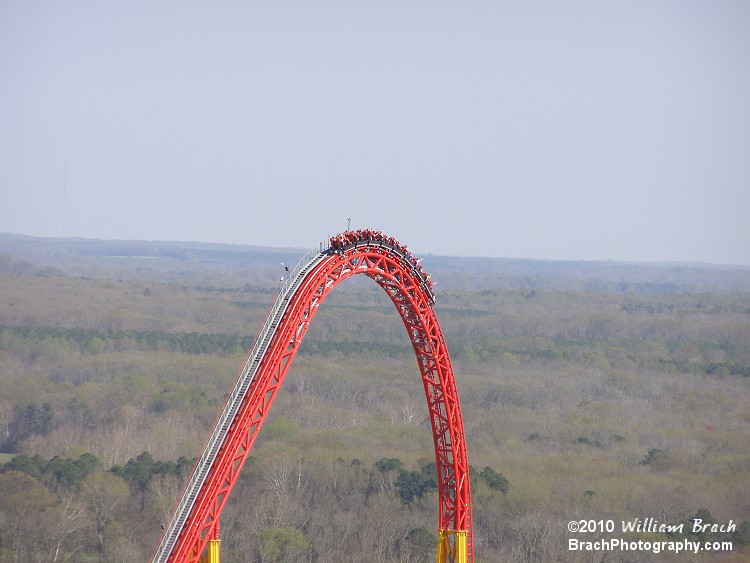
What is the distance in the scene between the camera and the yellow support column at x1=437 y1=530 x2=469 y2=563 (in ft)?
130

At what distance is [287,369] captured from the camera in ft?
112

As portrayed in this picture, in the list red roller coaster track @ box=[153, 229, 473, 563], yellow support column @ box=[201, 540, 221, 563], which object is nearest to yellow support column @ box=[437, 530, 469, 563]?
red roller coaster track @ box=[153, 229, 473, 563]

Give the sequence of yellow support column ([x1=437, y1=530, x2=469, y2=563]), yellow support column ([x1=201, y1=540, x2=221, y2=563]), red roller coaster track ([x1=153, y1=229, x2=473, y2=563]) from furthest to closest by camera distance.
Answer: yellow support column ([x1=437, y1=530, x2=469, y2=563]) < yellow support column ([x1=201, y1=540, x2=221, y2=563]) < red roller coaster track ([x1=153, y1=229, x2=473, y2=563])

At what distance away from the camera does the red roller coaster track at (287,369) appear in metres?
30.5

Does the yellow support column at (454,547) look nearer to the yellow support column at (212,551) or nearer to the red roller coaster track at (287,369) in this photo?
the red roller coaster track at (287,369)

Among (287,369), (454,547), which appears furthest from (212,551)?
(454,547)

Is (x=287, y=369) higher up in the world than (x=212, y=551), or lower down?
higher up

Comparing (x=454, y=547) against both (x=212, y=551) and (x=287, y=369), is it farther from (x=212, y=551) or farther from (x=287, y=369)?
(x=212, y=551)

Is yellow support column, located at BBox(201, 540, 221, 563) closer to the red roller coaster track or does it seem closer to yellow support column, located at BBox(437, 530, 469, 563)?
the red roller coaster track

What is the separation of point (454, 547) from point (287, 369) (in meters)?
9.28

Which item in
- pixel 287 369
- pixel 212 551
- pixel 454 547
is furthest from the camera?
pixel 454 547

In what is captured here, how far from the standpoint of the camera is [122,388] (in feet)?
319

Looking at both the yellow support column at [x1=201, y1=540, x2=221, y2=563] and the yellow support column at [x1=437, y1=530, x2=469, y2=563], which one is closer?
the yellow support column at [x1=201, y1=540, x2=221, y2=563]

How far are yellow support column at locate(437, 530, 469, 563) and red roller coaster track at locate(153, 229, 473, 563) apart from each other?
0.10 ft
